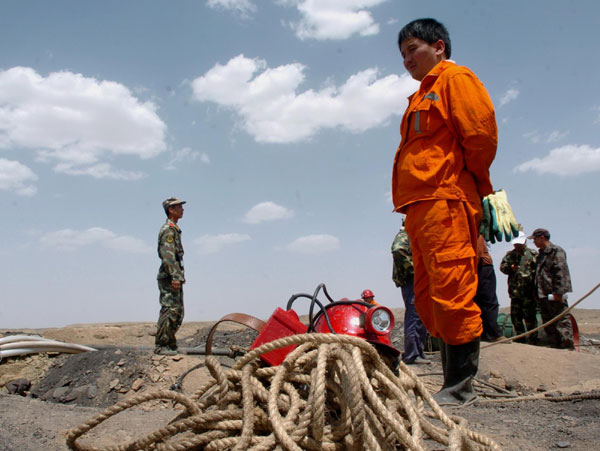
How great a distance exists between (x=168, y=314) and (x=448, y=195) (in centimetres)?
458

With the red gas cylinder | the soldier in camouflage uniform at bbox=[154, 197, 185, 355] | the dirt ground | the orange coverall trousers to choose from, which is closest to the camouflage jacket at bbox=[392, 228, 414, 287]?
the dirt ground

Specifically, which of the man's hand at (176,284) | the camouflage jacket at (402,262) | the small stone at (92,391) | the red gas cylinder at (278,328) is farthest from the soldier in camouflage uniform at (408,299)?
the red gas cylinder at (278,328)

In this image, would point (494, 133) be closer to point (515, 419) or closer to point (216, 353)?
point (515, 419)

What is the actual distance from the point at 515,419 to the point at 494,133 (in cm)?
164

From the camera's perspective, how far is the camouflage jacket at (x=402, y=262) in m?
5.95

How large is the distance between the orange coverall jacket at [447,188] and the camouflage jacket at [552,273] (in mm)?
5100

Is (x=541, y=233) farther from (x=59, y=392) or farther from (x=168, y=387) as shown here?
(x=59, y=392)

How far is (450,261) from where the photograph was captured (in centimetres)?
278

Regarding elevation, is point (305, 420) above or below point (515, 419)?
above

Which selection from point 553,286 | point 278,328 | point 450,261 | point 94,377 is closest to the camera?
point 278,328

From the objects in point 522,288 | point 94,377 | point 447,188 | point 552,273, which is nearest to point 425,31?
point 447,188

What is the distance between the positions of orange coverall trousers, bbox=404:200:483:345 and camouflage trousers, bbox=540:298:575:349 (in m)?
5.22

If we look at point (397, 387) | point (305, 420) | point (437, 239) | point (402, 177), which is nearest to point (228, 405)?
point (305, 420)

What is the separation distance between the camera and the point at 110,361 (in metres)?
5.98
